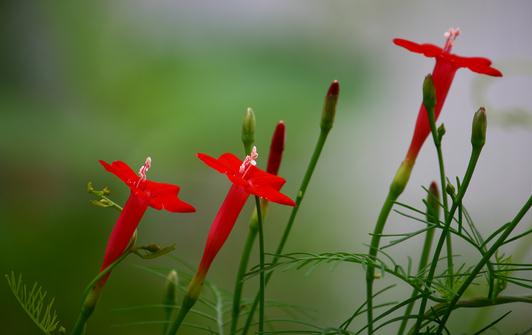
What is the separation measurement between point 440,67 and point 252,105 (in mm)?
1237

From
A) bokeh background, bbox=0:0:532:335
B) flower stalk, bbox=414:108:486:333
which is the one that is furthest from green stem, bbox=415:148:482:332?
bokeh background, bbox=0:0:532:335

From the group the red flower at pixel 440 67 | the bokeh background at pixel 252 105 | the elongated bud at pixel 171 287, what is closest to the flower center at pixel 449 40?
the red flower at pixel 440 67

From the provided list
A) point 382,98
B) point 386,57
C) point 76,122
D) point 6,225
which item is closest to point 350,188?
point 382,98

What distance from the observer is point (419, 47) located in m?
0.40

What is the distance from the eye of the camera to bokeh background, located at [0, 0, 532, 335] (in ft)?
4.96

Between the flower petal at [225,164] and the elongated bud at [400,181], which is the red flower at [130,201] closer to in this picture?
the flower petal at [225,164]

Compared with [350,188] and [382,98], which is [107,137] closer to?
[350,188]

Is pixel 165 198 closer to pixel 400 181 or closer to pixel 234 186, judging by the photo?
pixel 234 186

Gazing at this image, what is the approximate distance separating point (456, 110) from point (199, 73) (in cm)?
61

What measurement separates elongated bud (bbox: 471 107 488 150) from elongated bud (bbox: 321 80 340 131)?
102 mm

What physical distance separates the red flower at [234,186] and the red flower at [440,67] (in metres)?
0.11

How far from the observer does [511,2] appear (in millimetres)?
1753

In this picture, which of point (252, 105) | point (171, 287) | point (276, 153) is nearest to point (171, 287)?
point (171, 287)

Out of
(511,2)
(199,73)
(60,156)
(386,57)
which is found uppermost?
(511,2)
